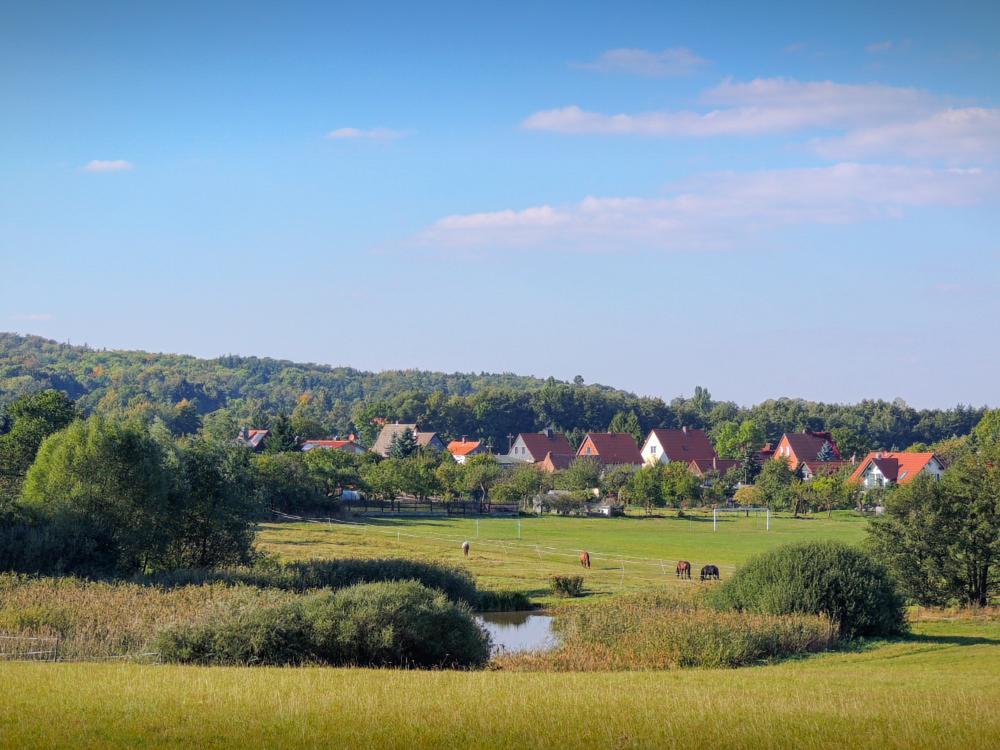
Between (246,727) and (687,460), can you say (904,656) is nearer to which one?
(246,727)

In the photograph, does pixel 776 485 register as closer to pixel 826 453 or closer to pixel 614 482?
pixel 614 482

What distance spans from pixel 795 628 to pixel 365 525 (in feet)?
195

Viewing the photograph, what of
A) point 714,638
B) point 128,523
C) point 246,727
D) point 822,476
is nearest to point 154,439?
point 128,523

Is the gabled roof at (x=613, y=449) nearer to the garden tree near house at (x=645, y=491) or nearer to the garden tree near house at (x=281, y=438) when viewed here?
the garden tree near house at (x=645, y=491)

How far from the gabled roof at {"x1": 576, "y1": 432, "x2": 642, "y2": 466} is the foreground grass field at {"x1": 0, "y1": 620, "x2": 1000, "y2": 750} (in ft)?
453

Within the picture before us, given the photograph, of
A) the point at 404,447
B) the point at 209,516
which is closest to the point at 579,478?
the point at 404,447

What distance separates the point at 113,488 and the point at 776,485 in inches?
3257

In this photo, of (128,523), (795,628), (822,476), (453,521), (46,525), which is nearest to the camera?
(795,628)

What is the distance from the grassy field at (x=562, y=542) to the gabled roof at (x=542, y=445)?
61945mm

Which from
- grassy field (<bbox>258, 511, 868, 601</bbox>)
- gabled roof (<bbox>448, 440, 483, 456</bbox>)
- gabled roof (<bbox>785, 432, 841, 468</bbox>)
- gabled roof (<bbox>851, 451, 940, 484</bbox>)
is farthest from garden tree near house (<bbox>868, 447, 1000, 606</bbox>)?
gabled roof (<bbox>448, 440, 483, 456</bbox>)

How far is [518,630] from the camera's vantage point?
132 ft

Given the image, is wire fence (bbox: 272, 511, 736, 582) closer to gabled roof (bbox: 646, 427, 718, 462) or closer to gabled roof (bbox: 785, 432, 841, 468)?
gabled roof (bbox: 646, 427, 718, 462)

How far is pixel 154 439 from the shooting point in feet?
178

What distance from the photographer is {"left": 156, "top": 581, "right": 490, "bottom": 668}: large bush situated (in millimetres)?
26578
